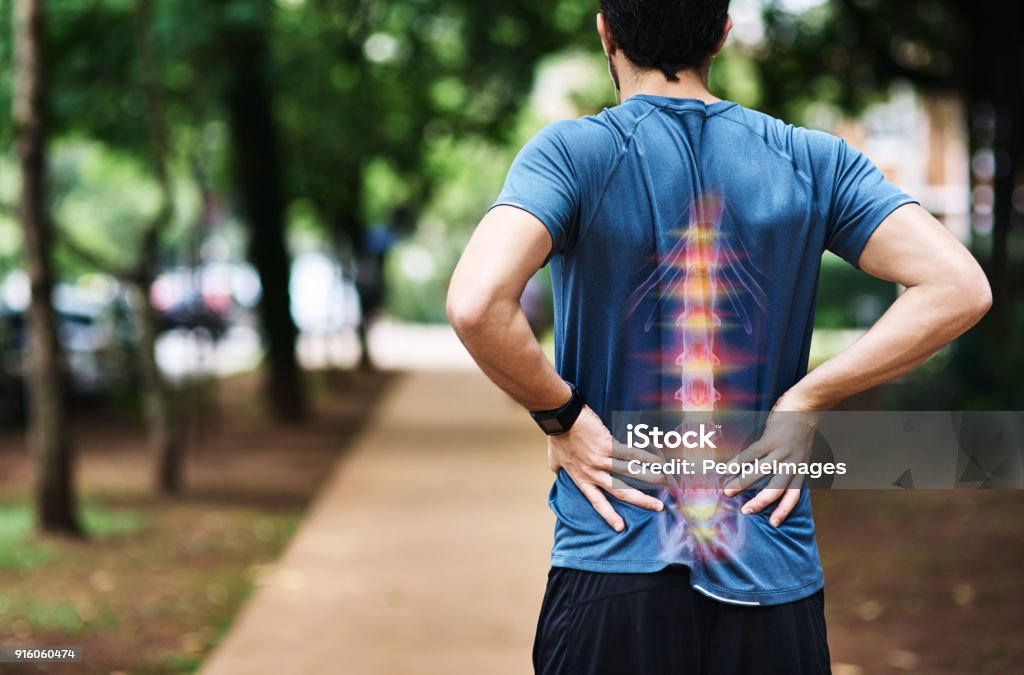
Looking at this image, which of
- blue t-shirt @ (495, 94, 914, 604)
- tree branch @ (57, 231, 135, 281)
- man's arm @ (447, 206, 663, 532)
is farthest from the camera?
tree branch @ (57, 231, 135, 281)

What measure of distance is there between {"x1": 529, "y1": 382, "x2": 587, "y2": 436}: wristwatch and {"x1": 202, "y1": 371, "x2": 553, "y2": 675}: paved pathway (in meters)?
3.63

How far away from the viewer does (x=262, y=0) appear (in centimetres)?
1058

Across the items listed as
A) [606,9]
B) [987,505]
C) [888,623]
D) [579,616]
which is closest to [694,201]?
[606,9]

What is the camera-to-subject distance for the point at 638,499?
2219 mm

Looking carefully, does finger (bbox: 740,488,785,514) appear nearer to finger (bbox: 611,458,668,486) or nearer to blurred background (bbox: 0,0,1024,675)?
finger (bbox: 611,458,668,486)

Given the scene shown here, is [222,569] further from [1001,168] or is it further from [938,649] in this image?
[1001,168]

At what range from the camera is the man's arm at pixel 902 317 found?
2.20 meters

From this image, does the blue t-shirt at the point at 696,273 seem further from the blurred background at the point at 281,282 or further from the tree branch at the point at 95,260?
the tree branch at the point at 95,260

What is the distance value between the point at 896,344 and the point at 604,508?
1.82 ft

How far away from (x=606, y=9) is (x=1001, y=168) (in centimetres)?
1306

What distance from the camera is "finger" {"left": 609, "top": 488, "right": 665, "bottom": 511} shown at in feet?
7.28

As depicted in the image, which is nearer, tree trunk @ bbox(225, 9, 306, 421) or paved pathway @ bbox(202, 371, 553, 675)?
paved pathway @ bbox(202, 371, 553, 675)

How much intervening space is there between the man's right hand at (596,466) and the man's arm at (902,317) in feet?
0.55

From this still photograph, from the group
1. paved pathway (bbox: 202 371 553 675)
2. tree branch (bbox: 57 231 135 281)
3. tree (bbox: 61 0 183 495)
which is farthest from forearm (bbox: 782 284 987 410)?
tree (bbox: 61 0 183 495)
